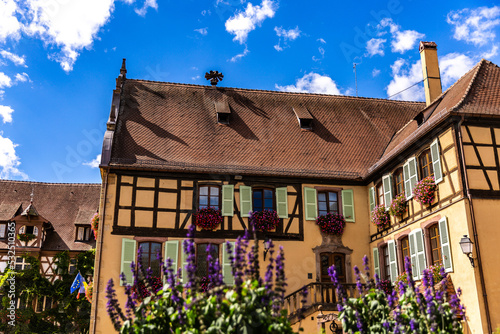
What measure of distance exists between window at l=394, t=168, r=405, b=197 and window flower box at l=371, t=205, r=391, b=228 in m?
0.81

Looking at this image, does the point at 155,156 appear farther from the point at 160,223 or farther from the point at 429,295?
the point at 429,295

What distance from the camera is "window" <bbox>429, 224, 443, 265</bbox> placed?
14.5 m

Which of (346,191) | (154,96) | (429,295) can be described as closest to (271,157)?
(346,191)

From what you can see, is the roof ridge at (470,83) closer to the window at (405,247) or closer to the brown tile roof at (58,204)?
the window at (405,247)

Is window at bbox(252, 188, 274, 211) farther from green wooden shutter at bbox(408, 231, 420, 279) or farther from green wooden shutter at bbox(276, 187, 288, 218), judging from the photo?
green wooden shutter at bbox(408, 231, 420, 279)

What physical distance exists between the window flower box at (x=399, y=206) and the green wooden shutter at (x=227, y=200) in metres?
5.11

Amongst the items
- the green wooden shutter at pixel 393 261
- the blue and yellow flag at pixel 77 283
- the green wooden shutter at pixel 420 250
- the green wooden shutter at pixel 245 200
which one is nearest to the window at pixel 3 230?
the blue and yellow flag at pixel 77 283

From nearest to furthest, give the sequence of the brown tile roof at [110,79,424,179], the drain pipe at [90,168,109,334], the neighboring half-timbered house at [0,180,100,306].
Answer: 1. the drain pipe at [90,168,109,334]
2. the brown tile roof at [110,79,424,179]
3. the neighboring half-timbered house at [0,180,100,306]

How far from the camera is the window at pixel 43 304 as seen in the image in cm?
2731

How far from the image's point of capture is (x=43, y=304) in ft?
90.0

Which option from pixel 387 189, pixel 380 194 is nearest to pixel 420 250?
pixel 387 189

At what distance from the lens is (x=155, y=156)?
1853cm

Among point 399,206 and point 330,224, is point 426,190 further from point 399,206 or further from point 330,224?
point 330,224

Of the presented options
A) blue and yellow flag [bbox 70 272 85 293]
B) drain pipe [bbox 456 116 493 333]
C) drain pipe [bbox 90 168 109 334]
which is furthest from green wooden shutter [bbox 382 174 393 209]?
blue and yellow flag [bbox 70 272 85 293]
